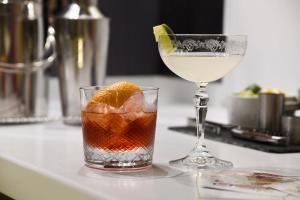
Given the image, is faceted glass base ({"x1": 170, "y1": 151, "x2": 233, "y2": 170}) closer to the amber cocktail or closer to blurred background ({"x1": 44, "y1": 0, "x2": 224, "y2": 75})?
the amber cocktail

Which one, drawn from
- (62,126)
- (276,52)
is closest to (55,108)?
(62,126)

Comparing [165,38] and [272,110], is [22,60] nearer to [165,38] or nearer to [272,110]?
[272,110]

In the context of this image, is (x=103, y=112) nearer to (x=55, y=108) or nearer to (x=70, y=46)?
(x=70, y=46)

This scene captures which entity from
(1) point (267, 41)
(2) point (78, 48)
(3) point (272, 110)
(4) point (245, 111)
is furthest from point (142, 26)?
(3) point (272, 110)

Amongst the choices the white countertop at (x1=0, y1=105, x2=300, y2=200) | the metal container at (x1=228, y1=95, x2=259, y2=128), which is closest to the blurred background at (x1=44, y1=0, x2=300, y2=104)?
the metal container at (x1=228, y1=95, x2=259, y2=128)

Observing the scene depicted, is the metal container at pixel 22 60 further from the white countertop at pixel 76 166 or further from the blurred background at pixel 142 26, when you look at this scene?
the blurred background at pixel 142 26

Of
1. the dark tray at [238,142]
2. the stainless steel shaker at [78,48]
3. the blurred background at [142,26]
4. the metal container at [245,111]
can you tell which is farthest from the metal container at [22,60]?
the blurred background at [142,26]
